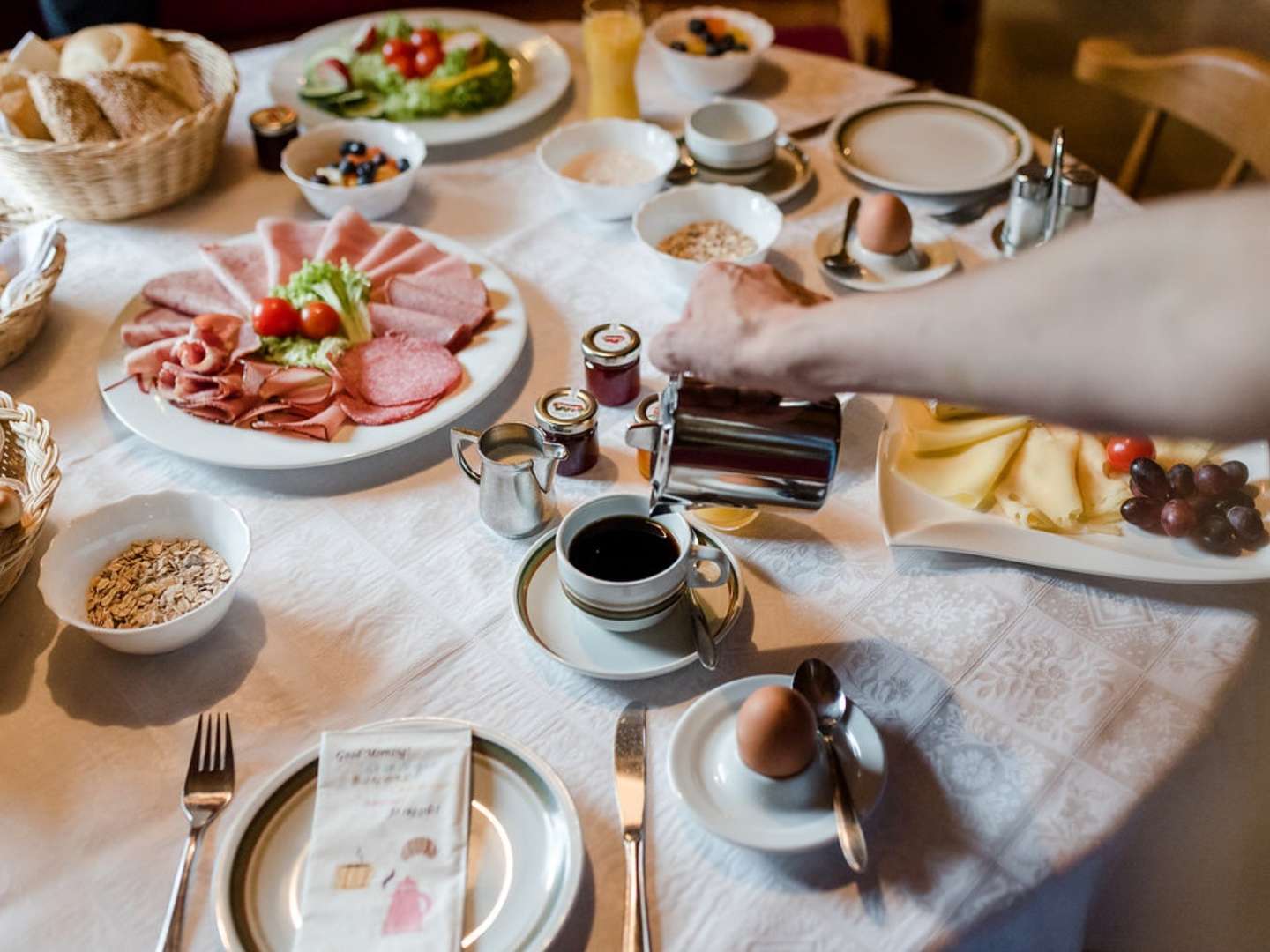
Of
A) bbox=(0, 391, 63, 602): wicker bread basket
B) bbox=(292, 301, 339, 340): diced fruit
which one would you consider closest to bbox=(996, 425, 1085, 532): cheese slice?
bbox=(292, 301, 339, 340): diced fruit

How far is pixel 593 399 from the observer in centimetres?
125

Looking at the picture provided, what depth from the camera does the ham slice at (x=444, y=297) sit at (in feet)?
4.81

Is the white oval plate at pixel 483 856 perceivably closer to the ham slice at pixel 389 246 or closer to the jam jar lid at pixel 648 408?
the jam jar lid at pixel 648 408

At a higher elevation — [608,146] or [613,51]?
[613,51]

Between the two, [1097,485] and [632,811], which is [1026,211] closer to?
[1097,485]

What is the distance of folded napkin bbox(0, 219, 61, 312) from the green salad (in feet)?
2.01

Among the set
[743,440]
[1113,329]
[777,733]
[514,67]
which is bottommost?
[514,67]

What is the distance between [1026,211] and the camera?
1569 mm

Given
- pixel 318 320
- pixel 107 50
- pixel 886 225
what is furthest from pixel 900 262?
pixel 107 50

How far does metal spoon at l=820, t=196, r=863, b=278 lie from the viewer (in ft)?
5.10

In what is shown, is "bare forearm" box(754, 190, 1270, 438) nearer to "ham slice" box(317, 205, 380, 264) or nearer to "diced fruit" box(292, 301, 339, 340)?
"diced fruit" box(292, 301, 339, 340)

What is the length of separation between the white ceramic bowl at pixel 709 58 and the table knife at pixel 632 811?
133 centimetres

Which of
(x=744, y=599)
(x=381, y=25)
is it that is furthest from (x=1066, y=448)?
(x=381, y=25)

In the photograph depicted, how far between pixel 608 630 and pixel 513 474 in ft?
0.65
